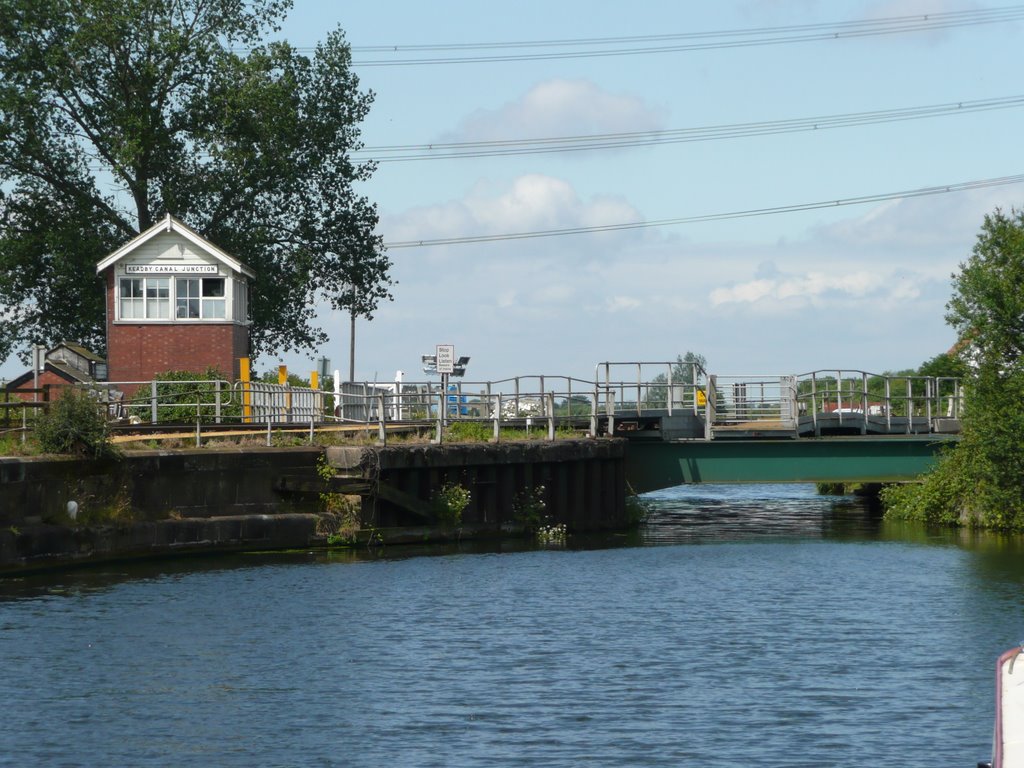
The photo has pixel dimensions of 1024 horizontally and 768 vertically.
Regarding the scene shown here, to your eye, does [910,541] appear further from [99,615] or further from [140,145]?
[140,145]

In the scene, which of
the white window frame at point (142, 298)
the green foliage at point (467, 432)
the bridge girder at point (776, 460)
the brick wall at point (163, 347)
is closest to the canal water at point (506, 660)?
the green foliage at point (467, 432)

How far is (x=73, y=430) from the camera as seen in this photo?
105ft

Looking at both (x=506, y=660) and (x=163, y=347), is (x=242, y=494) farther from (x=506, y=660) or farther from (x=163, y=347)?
(x=163, y=347)

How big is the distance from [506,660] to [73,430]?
13.3 m

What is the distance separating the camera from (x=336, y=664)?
22734 mm

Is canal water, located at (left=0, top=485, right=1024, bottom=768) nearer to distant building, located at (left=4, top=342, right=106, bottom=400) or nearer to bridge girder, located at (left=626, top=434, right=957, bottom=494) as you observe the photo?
bridge girder, located at (left=626, top=434, right=957, bottom=494)

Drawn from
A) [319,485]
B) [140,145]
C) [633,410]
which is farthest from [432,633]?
[140,145]

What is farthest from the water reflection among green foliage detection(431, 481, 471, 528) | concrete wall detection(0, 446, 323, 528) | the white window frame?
the white window frame

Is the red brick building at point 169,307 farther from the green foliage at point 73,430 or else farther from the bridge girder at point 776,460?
the green foliage at point 73,430

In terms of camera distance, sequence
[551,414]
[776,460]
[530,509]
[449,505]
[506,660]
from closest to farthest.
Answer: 1. [506,660]
2. [449,505]
3. [530,509]
4. [551,414]
5. [776,460]

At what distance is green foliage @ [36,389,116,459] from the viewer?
106 feet

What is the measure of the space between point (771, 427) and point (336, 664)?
2398 centimetres

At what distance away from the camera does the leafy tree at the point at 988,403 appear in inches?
1738

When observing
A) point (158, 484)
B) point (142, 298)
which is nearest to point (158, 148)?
point (142, 298)
